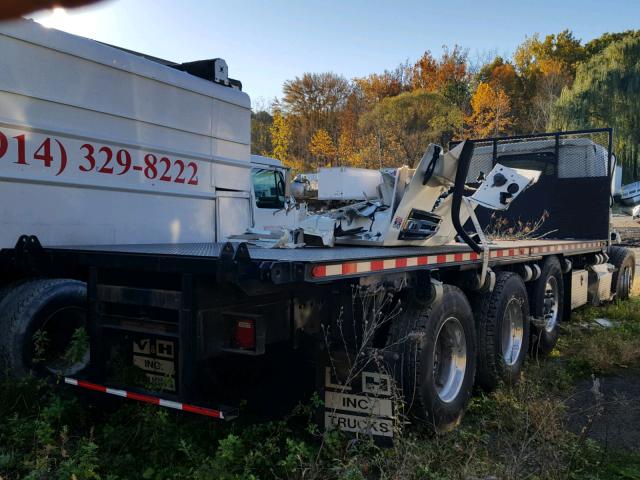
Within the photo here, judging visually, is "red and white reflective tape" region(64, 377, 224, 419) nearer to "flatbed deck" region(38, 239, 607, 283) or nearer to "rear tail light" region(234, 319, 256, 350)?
"rear tail light" region(234, 319, 256, 350)

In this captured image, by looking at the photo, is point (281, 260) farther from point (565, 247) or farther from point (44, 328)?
point (565, 247)

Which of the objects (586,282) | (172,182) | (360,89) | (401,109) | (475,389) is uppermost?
Answer: (360,89)

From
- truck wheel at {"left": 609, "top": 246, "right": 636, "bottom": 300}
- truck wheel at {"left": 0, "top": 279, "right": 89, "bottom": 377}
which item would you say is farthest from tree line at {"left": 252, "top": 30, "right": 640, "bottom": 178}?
truck wheel at {"left": 0, "top": 279, "right": 89, "bottom": 377}

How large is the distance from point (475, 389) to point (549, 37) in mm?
52990

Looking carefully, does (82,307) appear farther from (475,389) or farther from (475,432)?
(475,389)

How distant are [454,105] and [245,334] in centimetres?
3548

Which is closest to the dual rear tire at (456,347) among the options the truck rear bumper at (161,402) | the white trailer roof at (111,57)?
the truck rear bumper at (161,402)

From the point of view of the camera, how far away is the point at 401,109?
34.4 m

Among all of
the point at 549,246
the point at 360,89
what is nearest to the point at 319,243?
the point at 549,246

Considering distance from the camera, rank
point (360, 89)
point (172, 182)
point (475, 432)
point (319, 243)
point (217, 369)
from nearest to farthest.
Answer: point (217, 369)
point (475, 432)
point (319, 243)
point (172, 182)
point (360, 89)

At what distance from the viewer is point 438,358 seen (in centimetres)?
436

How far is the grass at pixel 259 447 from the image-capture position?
10.5ft

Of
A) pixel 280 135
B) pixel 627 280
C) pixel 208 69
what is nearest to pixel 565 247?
pixel 627 280

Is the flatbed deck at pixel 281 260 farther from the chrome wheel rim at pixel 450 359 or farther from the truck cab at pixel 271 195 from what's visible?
the truck cab at pixel 271 195
